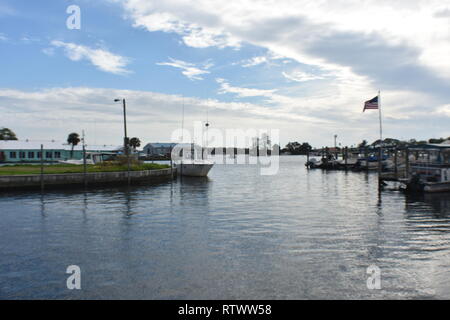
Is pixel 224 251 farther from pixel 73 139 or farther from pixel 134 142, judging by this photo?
pixel 134 142

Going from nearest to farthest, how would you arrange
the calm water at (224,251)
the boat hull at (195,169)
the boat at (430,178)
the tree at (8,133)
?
1. the calm water at (224,251)
2. the boat at (430,178)
3. the boat hull at (195,169)
4. the tree at (8,133)

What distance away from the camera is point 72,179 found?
37.7 metres

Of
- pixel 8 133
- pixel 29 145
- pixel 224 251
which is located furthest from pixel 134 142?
pixel 224 251

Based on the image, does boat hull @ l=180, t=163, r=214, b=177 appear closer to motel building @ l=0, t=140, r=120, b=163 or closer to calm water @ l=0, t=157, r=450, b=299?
calm water @ l=0, t=157, r=450, b=299

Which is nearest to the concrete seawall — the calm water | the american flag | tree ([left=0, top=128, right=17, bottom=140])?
the calm water

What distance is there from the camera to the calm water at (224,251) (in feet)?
33.1

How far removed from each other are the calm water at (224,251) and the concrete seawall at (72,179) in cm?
1015

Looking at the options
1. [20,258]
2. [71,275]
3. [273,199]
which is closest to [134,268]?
[71,275]

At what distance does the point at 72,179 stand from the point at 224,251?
Answer: 28536 mm

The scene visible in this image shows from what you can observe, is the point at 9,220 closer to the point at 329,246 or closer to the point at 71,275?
the point at 71,275

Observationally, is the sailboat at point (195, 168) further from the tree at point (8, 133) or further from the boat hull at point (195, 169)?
the tree at point (8, 133)

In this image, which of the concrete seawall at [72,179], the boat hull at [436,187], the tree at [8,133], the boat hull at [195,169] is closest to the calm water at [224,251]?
the boat hull at [436,187]

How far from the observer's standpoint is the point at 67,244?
1479cm

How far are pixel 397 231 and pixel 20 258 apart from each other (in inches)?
616
